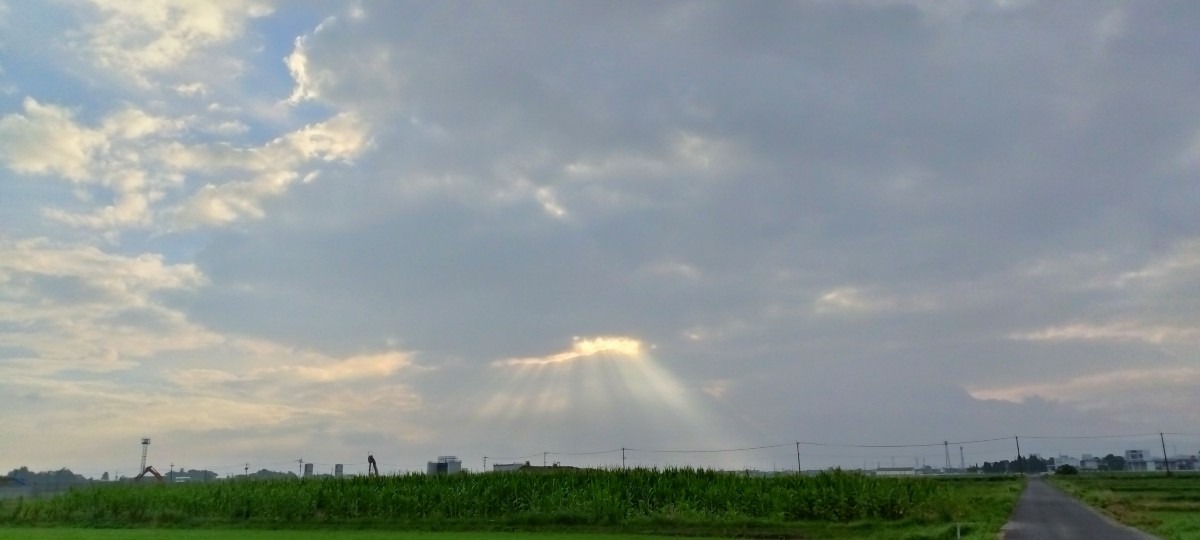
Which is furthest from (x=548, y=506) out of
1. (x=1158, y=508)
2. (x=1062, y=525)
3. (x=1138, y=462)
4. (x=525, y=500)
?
(x=1138, y=462)

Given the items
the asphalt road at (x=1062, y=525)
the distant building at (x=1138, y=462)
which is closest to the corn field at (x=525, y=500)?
the asphalt road at (x=1062, y=525)

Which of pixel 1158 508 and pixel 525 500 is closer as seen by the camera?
pixel 525 500

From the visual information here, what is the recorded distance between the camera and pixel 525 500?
35.0 m

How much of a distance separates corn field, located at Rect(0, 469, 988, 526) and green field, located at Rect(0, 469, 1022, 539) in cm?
5

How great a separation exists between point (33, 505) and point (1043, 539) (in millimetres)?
43554

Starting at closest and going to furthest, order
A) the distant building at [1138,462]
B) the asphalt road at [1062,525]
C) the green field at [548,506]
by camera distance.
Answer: the asphalt road at [1062,525]
the green field at [548,506]
the distant building at [1138,462]

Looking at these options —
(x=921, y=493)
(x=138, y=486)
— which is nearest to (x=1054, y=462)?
(x=921, y=493)

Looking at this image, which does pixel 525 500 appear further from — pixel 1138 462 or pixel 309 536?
pixel 1138 462

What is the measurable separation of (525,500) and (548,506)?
1.48m

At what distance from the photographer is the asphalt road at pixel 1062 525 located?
24.8 m

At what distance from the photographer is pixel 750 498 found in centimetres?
3331

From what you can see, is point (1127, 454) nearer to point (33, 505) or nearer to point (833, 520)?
point (833, 520)

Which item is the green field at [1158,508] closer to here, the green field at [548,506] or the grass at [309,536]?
the green field at [548,506]

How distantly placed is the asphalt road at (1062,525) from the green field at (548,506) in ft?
3.41
